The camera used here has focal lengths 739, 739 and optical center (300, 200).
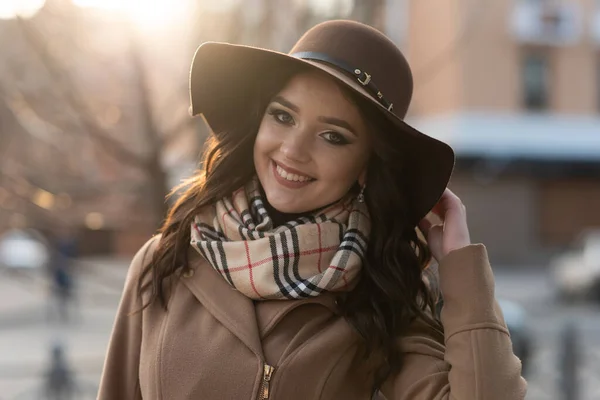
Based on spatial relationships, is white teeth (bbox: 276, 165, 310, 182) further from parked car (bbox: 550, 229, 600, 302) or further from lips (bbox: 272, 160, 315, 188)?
parked car (bbox: 550, 229, 600, 302)

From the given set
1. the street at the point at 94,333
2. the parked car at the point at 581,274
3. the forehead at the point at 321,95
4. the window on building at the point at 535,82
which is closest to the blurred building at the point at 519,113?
the window on building at the point at 535,82

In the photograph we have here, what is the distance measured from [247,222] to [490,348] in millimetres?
722

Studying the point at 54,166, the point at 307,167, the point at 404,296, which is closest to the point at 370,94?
A: the point at 307,167

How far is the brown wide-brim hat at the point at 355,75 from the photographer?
1.90 m

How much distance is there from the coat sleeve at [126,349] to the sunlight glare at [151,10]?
2365 millimetres

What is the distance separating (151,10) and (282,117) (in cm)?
255

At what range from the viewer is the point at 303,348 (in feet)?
6.40

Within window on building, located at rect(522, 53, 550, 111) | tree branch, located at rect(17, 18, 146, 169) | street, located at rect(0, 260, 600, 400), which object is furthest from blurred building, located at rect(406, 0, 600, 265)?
tree branch, located at rect(17, 18, 146, 169)

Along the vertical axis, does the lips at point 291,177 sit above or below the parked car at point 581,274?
above

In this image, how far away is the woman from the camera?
1.91m

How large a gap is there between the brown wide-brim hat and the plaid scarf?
0.68 ft

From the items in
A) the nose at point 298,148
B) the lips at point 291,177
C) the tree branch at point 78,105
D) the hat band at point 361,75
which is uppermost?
the tree branch at point 78,105

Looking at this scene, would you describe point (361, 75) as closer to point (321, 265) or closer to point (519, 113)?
point (321, 265)

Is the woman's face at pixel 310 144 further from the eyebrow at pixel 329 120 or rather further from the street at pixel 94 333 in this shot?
the street at pixel 94 333
